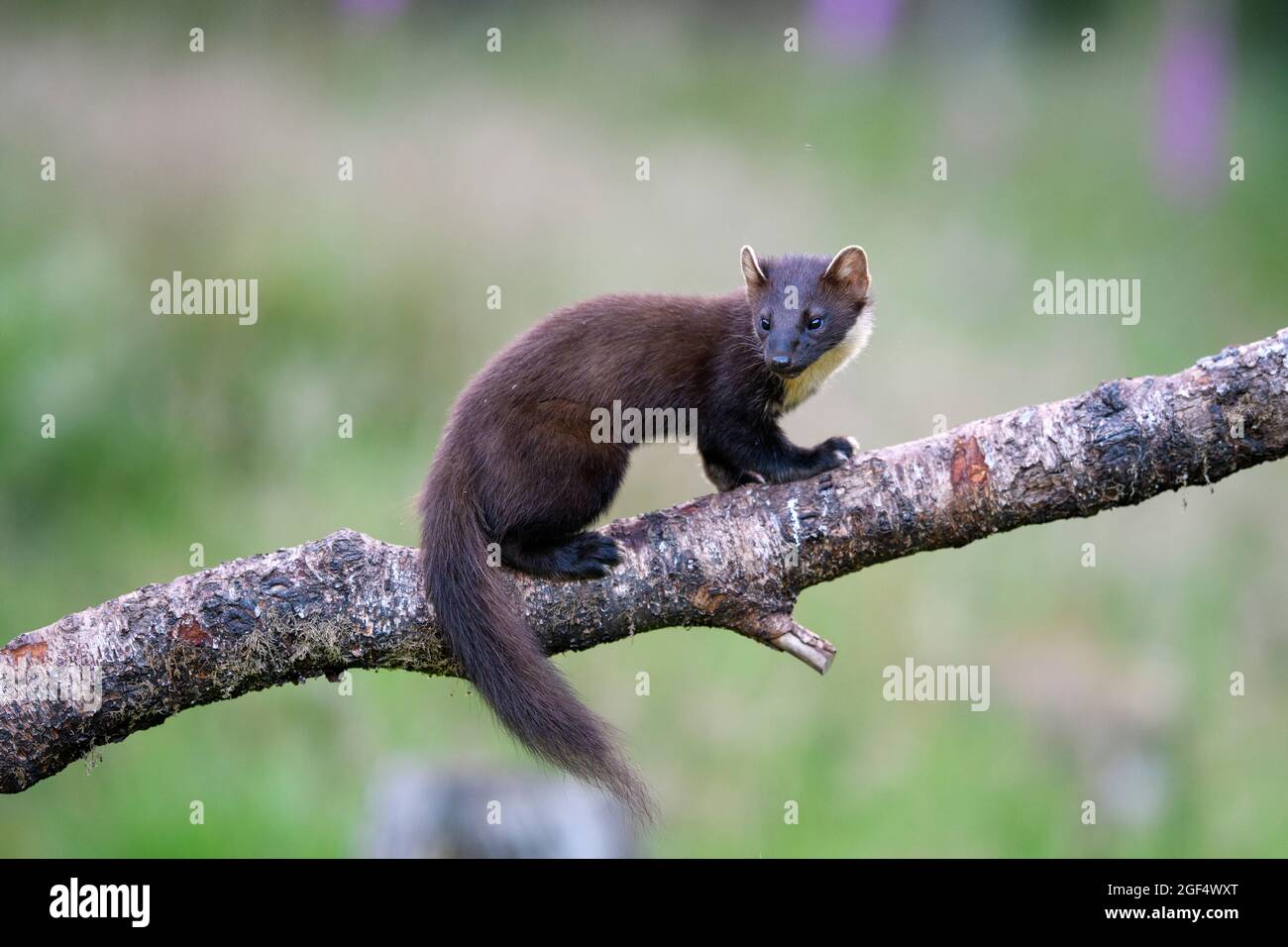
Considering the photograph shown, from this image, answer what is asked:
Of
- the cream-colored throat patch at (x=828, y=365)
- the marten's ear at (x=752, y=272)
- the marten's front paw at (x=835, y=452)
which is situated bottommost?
the marten's front paw at (x=835, y=452)

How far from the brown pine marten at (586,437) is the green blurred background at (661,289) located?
4458 millimetres

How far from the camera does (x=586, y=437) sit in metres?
4.66

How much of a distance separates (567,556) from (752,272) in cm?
161

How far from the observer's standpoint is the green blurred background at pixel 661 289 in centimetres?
922

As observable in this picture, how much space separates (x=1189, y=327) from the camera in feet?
35.4

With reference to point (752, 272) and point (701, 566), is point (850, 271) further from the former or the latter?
point (701, 566)

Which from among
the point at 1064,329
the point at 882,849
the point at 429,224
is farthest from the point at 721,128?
the point at 882,849

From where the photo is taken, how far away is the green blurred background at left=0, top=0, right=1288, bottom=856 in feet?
30.2

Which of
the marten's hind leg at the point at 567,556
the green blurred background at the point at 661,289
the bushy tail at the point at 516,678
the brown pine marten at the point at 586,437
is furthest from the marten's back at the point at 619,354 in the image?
the green blurred background at the point at 661,289

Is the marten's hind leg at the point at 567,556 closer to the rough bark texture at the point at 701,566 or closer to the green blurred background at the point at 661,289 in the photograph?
the rough bark texture at the point at 701,566

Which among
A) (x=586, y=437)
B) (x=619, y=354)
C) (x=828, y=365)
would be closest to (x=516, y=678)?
(x=586, y=437)

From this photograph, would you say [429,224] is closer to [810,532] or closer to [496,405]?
[496,405]

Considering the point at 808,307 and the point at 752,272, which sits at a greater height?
the point at 752,272

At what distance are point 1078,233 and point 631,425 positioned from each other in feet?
24.3
